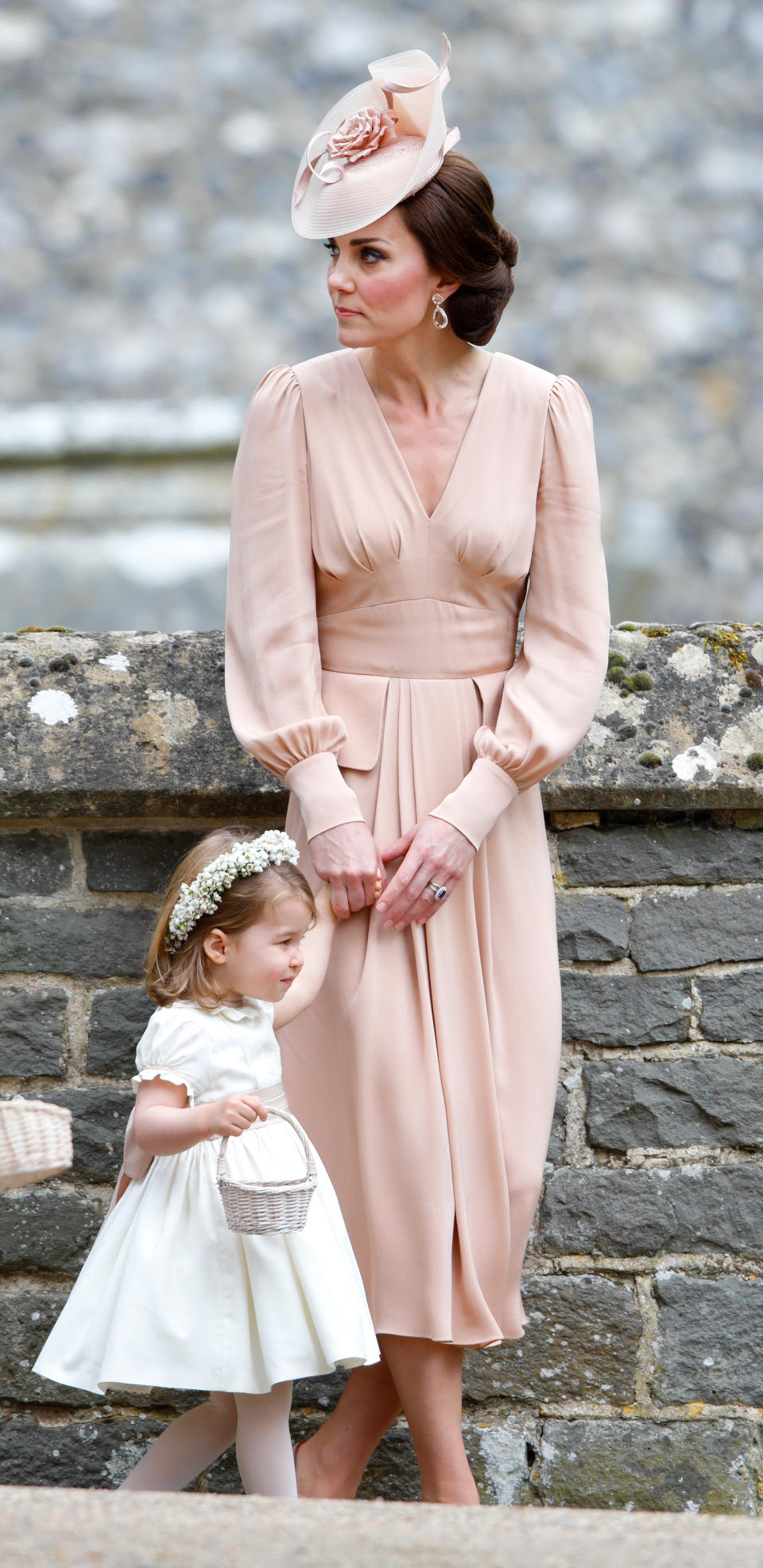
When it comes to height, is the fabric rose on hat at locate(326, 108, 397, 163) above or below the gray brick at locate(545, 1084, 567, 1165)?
above

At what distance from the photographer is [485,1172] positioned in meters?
2.04

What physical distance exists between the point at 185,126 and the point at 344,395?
2.89m

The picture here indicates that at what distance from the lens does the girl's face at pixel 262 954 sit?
1938mm

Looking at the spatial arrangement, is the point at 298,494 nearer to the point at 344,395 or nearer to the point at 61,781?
the point at 344,395

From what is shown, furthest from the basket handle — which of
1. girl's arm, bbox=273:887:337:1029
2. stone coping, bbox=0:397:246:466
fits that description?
stone coping, bbox=0:397:246:466

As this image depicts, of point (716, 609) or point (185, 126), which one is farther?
point (185, 126)

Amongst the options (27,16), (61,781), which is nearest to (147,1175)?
(61,781)

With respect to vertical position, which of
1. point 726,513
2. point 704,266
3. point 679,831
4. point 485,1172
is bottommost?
point 485,1172

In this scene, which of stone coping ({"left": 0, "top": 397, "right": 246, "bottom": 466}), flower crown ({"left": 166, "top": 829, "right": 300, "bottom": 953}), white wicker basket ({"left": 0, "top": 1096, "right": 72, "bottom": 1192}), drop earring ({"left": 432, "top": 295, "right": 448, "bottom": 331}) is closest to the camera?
white wicker basket ({"left": 0, "top": 1096, "right": 72, "bottom": 1192})

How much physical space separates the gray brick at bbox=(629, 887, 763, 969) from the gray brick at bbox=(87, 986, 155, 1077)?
790 mm

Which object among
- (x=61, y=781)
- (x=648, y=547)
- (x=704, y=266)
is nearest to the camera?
(x=61, y=781)

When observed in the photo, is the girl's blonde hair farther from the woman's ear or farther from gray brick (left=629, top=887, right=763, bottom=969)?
gray brick (left=629, top=887, right=763, bottom=969)

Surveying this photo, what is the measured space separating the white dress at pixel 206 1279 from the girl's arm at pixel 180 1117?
0.02 meters

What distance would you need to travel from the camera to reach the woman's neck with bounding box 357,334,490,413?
209 centimetres
